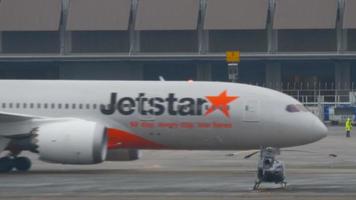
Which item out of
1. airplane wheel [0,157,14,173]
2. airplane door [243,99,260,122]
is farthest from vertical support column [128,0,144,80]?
airplane door [243,99,260,122]

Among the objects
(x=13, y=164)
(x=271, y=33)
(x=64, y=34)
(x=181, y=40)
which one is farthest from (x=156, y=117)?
(x=181, y=40)

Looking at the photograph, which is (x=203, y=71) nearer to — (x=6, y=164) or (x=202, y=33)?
(x=202, y=33)

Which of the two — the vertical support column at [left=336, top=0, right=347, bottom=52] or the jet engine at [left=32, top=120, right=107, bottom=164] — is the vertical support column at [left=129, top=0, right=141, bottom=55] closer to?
the vertical support column at [left=336, top=0, right=347, bottom=52]

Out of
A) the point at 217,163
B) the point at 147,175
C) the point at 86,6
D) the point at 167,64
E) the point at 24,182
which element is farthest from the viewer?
the point at 167,64

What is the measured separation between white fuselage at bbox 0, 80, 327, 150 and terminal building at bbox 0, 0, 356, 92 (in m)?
39.7

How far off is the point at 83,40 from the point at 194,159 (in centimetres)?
3661

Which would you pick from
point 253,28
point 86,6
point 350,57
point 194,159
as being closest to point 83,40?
point 86,6

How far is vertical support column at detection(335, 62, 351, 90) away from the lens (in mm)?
79750

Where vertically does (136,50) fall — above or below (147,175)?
above

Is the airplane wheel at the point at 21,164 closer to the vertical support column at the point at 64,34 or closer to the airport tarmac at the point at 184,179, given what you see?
the airport tarmac at the point at 184,179

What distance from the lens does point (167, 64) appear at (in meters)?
80.3

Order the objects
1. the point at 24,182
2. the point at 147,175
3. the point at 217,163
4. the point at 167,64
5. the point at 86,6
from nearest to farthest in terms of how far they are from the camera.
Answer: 1. the point at 24,182
2. the point at 147,175
3. the point at 217,163
4. the point at 86,6
5. the point at 167,64

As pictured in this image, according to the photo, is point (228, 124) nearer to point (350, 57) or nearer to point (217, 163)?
point (217, 163)

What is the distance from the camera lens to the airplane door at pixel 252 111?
3494 cm
